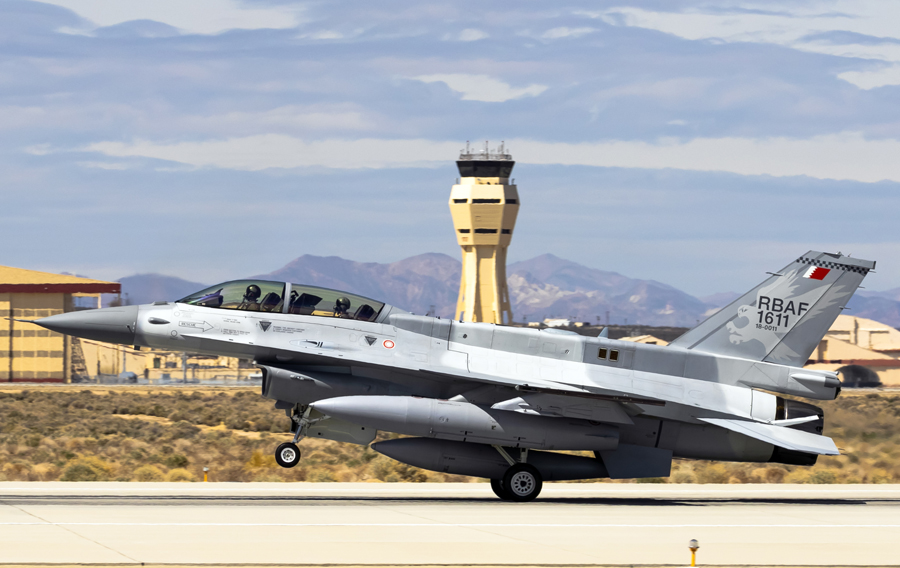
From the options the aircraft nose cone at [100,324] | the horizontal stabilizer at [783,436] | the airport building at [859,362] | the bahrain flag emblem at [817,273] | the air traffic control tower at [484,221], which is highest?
the air traffic control tower at [484,221]

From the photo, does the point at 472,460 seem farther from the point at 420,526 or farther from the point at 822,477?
the point at 822,477

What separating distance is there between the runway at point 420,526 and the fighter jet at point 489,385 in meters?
1.06

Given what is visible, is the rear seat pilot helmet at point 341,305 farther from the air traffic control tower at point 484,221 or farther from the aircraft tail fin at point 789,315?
the air traffic control tower at point 484,221

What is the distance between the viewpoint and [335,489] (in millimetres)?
21891

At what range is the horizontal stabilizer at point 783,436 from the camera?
1945cm

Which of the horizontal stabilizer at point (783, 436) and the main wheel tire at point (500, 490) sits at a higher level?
the horizontal stabilizer at point (783, 436)

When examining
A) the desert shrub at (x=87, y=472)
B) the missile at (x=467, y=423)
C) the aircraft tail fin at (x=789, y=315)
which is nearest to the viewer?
the missile at (x=467, y=423)

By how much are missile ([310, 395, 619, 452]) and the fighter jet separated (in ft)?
0.08

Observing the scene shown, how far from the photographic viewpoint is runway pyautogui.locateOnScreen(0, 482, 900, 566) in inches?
514

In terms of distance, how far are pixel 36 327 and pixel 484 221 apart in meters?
59.5

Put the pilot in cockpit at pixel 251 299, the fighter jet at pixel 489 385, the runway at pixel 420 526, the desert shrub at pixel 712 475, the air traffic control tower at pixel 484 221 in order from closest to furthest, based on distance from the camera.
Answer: the runway at pixel 420 526
the fighter jet at pixel 489 385
the pilot in cockpit at pixel 251 299
the desert shrub at pixel 712 475
the air traffic control tower at pixel 484 221

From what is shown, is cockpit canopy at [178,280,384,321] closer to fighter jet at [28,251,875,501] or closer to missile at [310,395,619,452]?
fighter jet at [28,251,875,501]

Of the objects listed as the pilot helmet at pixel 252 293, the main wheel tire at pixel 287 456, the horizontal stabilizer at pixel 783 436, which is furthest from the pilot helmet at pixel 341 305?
the horizontal stabilizer at pixel 783 436

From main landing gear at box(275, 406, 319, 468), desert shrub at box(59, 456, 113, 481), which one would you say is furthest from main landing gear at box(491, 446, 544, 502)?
desert shrub at box(59, 456, 113, 481)
